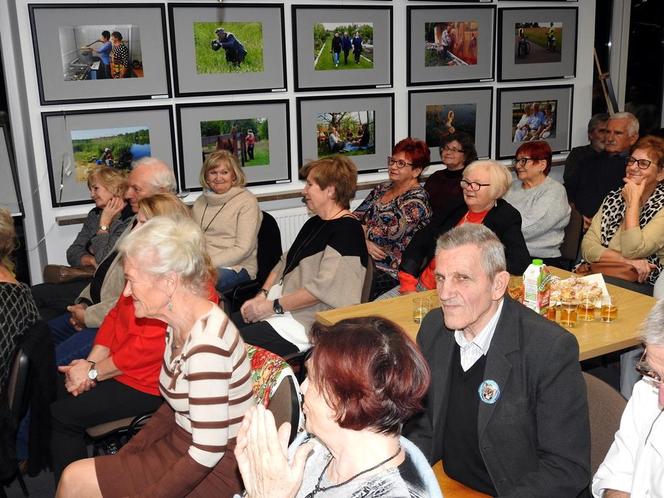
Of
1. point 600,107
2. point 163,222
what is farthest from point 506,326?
point 600,107

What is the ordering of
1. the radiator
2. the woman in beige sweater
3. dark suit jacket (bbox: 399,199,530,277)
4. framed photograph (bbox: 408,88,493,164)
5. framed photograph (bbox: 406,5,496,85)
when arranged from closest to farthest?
dark suit jacket (bbox: 399,199,530,277)
the woman in beige sweater
the radiator
framed photograph (bbox: 406,5,496,85)
framed photograph (bbox: 408,88,493,164)

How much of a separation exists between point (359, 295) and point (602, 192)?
3.25 m

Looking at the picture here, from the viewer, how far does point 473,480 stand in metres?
2.45

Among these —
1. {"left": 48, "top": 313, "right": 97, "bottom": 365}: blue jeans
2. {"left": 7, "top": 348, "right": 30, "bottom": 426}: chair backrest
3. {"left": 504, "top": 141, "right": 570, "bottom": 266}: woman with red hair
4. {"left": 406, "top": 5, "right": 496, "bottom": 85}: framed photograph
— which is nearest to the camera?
{"left": 7, "top": 348, "right": 30, "bottom": 426}: chair backrest

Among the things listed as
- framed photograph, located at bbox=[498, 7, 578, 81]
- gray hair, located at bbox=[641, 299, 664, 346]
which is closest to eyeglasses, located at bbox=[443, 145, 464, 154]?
Result: framed photograph, located at bbox=[498, 7, 578, 81]

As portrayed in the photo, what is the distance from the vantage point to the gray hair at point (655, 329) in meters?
1.85

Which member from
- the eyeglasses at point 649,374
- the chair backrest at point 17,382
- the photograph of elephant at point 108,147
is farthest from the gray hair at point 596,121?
the chair backrest at point 17,382

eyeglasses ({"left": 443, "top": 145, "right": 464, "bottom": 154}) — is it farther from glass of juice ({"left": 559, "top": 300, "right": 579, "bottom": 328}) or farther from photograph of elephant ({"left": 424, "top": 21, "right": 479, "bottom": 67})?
glass of juice ({"left": 559, "top": 300, "right": 579, "bottom": 328})

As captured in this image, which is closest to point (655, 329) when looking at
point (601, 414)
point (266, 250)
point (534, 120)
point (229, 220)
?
point (601, 414)

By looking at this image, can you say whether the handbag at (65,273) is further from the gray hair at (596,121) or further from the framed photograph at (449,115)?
the gray hair at (596,121)

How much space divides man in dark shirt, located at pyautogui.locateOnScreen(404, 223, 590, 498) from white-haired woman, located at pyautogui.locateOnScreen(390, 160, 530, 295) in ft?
Result: 5.48

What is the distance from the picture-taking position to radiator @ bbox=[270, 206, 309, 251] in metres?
6.38

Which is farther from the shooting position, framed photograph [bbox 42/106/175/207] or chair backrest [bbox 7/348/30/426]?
framed photograph [bbox 42/106/175/207]

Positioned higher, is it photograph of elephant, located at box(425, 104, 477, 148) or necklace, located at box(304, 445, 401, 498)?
photograph of elephant, located at box(425, 104, 477, 148)
